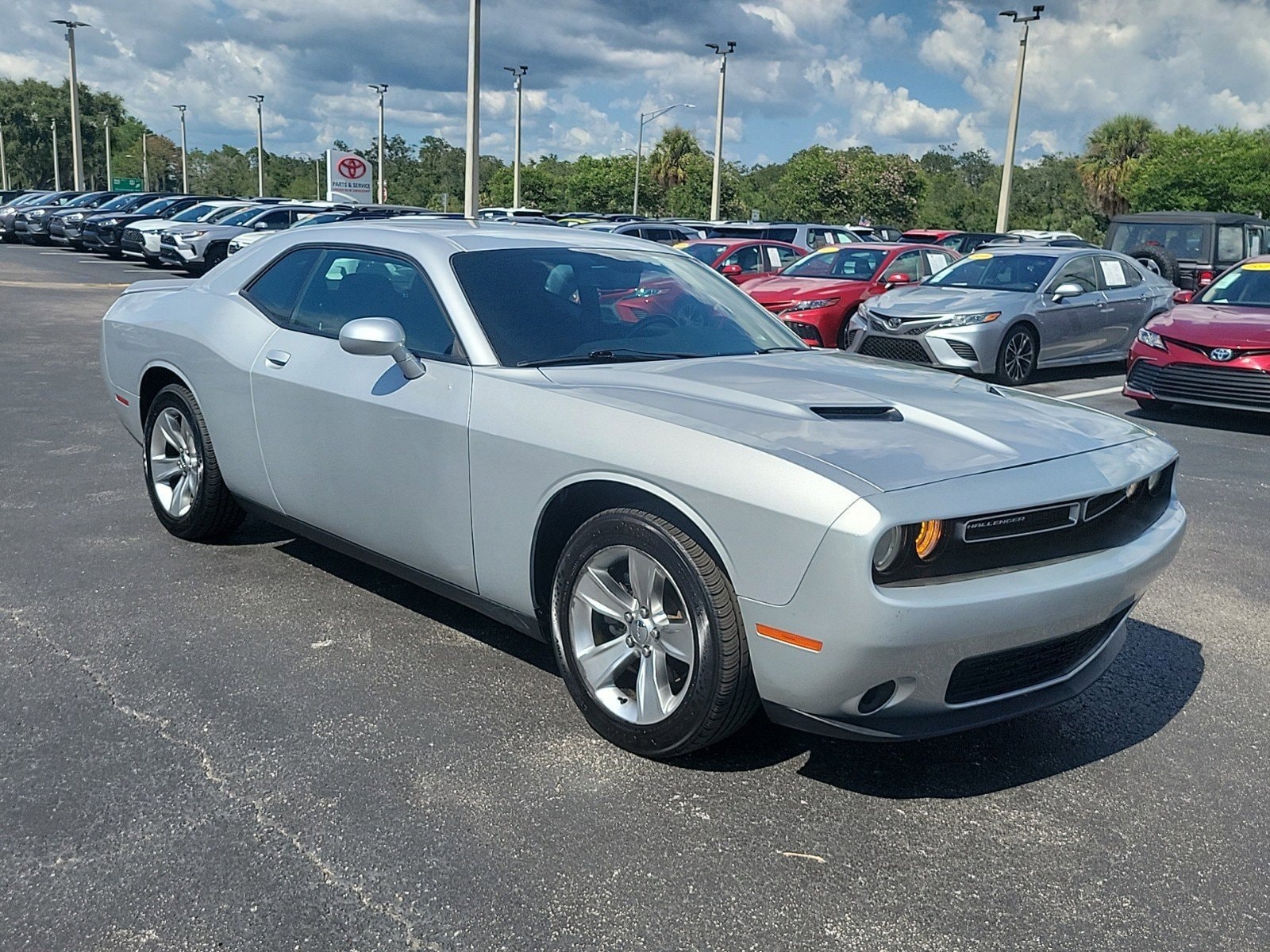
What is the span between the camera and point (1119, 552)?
11.4ft

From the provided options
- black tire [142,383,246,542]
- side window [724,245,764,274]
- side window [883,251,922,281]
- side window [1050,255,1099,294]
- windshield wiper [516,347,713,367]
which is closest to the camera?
windshield wiper [516,347,713,367]

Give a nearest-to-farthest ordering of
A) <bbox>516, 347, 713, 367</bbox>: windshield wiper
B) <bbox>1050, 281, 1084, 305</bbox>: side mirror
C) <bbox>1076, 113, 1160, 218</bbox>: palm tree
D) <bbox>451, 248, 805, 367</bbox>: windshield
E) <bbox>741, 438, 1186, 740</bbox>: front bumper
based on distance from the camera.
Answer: <bbox>741, 438, 1186, 740</bbox>: front bumper
<bbox>516, 347, 713, 367</bbox>: windshield wiper
<bbox>451, 248, 805, 367</bbox>: windshield
<bbox>1050, 281, 1084, 305</bbox>: side mirror
<bbox>1076, 113, 1160, 218</bbox>: palm tree

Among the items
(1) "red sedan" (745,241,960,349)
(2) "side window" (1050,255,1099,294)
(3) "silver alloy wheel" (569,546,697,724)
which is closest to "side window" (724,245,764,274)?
(1) "red sedan" (745,241,960,349)

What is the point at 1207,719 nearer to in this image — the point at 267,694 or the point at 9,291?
the point at 267,694

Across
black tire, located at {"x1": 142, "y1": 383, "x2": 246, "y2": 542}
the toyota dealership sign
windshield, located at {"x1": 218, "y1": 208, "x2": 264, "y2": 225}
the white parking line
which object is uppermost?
the toyota dealership sign

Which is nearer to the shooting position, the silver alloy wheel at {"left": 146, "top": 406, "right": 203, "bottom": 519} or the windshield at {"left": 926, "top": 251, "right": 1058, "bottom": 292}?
the silver alloy wheel at {"left": 146, "top": 406, "right": 203, "bottom": 519}

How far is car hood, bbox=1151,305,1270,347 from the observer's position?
9453 millimetres

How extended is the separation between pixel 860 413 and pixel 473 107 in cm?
2383

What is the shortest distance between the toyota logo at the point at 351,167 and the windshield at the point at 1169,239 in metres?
34.9

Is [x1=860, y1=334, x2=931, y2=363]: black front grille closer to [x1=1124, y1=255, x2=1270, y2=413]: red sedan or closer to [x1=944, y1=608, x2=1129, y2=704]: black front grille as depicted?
[x1=1124, y1=255, x2=1270, y2=413]: red sedan

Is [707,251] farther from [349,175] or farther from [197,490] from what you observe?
[349,175]

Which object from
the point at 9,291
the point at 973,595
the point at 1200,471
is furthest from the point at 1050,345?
the point at 9,291

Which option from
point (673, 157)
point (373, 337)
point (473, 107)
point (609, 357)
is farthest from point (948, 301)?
point (673, 157)

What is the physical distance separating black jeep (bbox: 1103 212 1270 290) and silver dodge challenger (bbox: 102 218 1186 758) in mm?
15165
